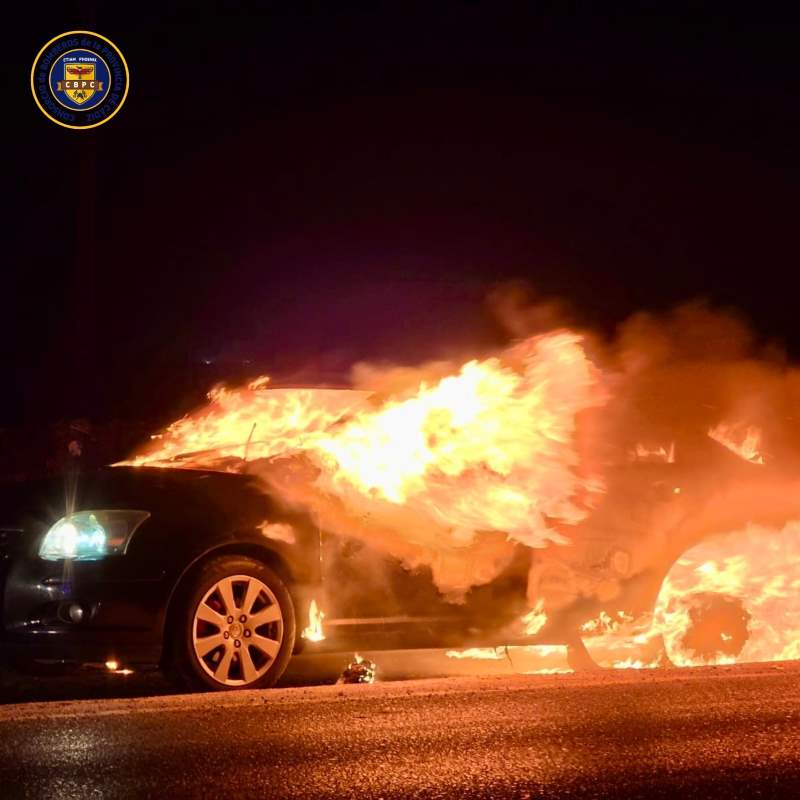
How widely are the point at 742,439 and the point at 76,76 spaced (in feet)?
42.4

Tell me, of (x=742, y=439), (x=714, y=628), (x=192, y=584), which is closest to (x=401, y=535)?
(x=192, y=584)

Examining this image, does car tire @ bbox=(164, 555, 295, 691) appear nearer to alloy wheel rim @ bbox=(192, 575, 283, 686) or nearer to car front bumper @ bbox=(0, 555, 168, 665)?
alloy wheel rim @ bbox=(192, 575, 283, 686)

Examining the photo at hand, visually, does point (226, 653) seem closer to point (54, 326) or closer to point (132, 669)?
point (132, 669)

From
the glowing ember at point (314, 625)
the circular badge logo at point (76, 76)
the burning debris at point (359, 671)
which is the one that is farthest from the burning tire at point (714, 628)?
the circular badge logo at point (76, 76)

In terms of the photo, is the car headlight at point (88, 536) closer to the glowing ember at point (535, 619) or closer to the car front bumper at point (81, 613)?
the car front bumper at point (81, 613)

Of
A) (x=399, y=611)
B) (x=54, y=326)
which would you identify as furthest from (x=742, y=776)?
(x=54, y=326)

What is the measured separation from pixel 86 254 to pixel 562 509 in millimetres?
9031

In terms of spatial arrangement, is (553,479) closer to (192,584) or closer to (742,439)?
(742,439)

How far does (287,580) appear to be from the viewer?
7484 mm

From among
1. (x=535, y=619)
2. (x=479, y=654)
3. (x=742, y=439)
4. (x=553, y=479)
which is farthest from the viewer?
(x=742, y=439)

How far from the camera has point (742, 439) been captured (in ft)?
30.3

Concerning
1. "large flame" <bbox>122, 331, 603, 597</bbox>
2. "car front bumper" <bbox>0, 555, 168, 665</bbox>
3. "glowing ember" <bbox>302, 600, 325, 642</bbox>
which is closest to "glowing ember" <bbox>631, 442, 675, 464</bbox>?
"large flame" <bbox>122, 331, 603, 597</bbox>

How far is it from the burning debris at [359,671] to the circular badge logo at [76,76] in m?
11.2

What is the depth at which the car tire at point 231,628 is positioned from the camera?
7129 millimetres
